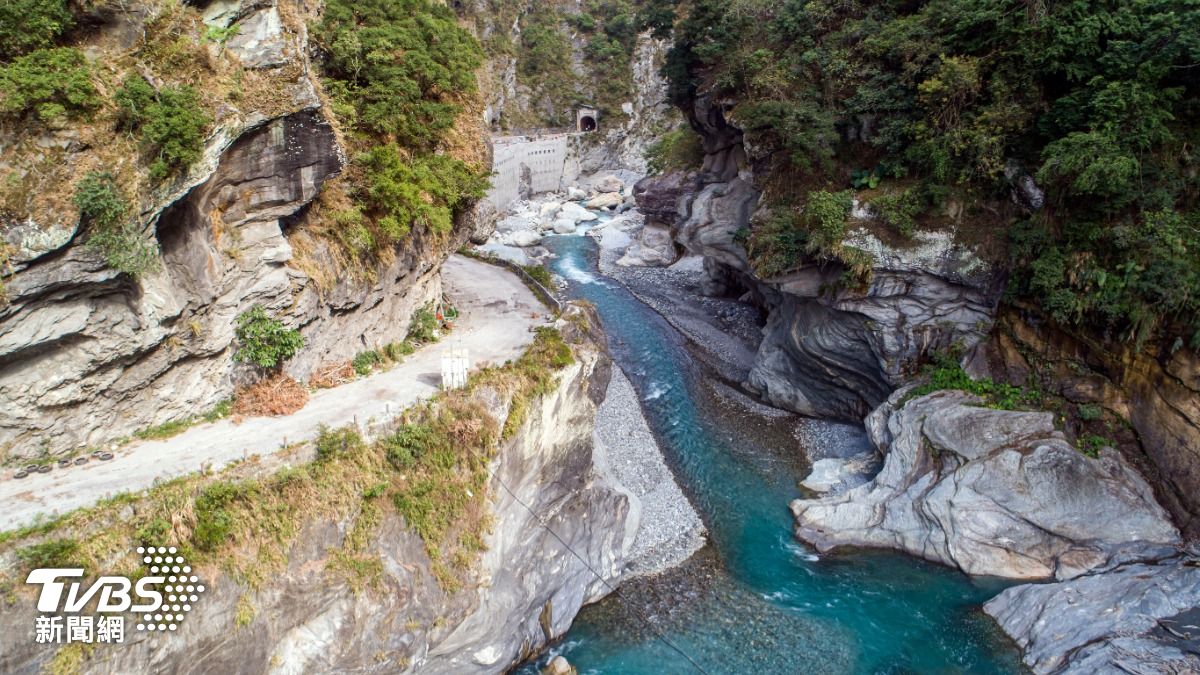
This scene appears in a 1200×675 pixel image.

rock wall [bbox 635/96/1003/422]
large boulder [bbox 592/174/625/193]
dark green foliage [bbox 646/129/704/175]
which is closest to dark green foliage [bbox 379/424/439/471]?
rock wall [bbox 635/96/1003/422]

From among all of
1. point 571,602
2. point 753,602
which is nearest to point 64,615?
point 571,602

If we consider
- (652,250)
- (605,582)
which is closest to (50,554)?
(605,582)

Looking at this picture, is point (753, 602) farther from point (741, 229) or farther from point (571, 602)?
point (741, 229)

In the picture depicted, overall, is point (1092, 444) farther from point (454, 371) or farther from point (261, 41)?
point (261, 41)

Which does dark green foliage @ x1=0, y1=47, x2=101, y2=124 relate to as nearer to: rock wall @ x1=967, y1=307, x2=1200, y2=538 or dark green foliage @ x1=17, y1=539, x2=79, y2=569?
dark green foliage @ x1=17, y1=539, x2=79, y2=569

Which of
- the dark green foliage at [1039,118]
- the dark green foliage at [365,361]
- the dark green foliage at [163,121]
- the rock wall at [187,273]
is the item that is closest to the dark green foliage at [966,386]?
the dark green foliage at [1039,118]

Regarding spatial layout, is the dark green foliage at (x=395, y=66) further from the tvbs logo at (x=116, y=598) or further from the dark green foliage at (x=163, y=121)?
the tvbs logo at (x=116, y=598)
